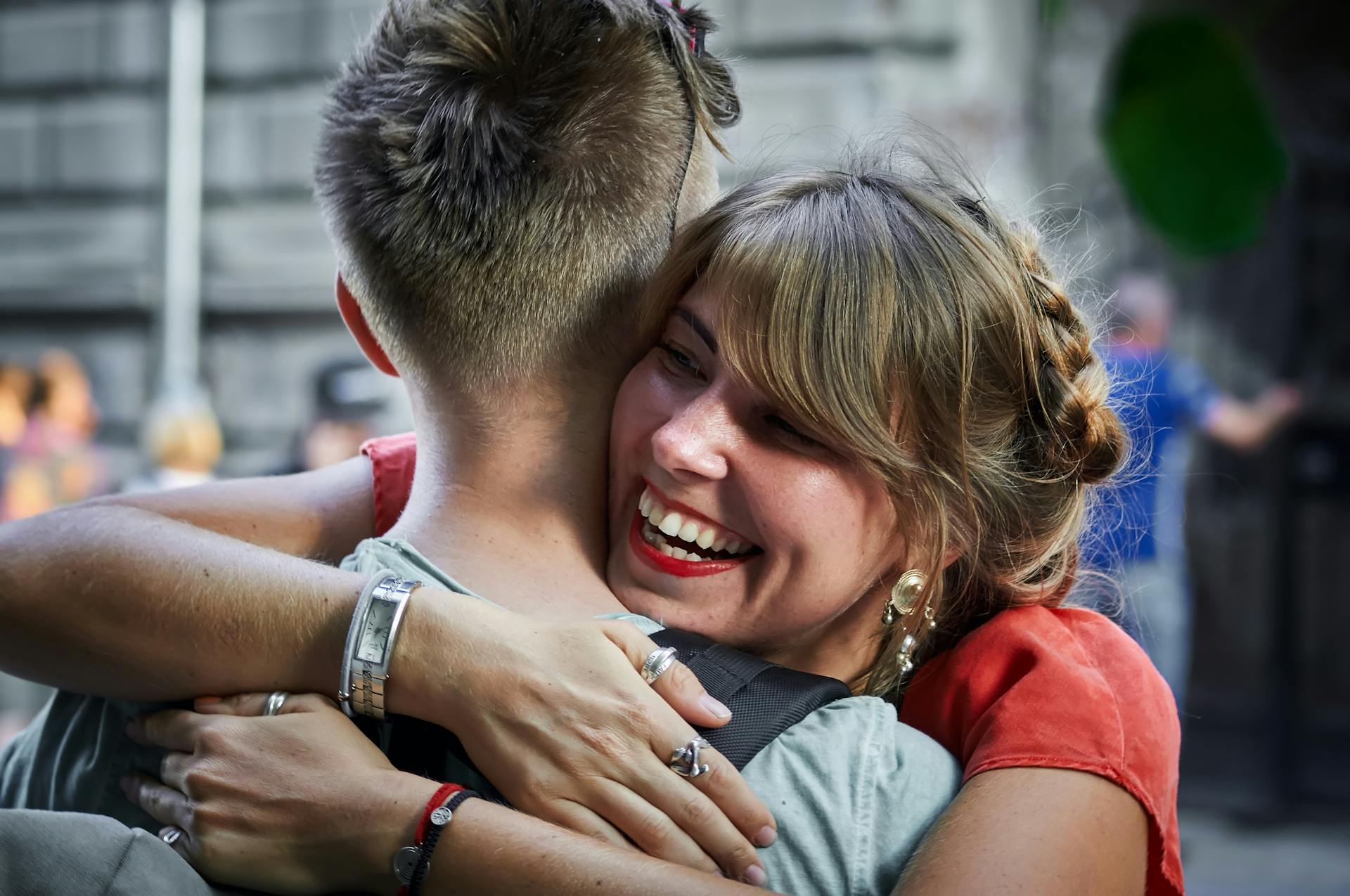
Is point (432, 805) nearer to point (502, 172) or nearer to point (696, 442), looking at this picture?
point (696, 442)

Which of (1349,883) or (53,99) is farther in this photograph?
(53,99)

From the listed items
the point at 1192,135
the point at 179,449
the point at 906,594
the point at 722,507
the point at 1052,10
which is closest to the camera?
the point at 722,507

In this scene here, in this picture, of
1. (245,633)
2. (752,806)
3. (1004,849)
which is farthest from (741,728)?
(245,633)

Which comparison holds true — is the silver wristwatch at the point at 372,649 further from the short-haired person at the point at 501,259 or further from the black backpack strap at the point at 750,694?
the black backpack strap at the point at 750,694

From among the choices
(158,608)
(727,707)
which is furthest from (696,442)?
(158,608)

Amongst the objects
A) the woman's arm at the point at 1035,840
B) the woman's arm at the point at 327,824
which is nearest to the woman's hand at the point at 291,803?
the woman's arm at the point at 327,824

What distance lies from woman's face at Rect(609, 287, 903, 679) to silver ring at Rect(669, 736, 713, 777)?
240mm

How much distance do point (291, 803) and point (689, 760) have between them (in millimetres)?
410

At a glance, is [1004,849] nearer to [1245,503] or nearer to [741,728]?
[741,728]

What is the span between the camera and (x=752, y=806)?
1.25 metres

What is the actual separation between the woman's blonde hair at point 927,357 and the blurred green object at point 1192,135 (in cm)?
553

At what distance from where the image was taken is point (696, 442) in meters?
1.47

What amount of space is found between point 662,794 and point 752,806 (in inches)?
3.6

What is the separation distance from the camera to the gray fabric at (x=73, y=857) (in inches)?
43.7
